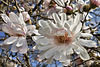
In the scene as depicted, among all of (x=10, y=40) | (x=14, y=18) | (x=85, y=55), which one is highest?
(x=14, y=18)

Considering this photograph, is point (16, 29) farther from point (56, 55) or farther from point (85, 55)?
point (85, 55)

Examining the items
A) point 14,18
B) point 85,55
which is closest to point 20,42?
point 14,18

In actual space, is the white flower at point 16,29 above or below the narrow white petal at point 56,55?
above

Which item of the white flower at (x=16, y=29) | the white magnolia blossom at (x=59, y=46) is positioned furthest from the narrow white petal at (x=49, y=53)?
the white flower at (x=16, y=29)

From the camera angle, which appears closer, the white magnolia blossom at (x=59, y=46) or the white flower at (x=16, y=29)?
the white magnolia blossom at (x=59, y=46)

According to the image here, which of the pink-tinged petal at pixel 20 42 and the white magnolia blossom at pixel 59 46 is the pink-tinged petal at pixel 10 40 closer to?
the pink-tinged petal at pixel 20 42

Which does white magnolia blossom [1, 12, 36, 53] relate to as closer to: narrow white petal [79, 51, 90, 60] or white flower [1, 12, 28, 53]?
white flower [1, 12, 28, 53]

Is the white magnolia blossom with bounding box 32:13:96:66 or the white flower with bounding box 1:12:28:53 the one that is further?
the white flower with bounding box 1:12:28:53

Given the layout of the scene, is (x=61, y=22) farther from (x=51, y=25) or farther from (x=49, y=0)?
(x=49, y=0)

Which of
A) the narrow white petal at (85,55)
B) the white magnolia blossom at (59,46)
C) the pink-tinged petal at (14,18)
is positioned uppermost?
the pink-tinged petal at (14,18)

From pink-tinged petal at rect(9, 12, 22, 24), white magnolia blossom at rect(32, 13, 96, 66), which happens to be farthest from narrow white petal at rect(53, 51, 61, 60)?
pink-tinged petal at rect(9, 12, 22, 24)

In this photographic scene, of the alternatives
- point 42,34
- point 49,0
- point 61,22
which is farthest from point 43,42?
point 49,0
